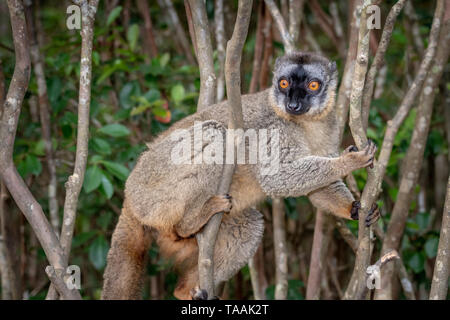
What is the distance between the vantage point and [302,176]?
512 centimetres

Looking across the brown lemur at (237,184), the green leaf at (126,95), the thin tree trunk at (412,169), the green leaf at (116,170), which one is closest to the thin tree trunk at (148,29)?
the green leaf at (126,95)

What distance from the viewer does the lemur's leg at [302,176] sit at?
16.5 feet

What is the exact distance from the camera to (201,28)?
5395 millimetres

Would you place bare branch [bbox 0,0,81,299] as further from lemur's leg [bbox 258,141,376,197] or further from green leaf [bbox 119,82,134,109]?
green leaf [bbox 119,82,134,109]

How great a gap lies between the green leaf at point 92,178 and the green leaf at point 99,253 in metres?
1.01

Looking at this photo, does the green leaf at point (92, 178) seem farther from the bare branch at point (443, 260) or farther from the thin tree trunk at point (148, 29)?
the bare branch at point (443, 260)

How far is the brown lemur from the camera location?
504 centimetres

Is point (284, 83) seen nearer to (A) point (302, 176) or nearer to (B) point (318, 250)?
(A) point (302, 176)

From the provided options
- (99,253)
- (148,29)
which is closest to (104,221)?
(99,253)

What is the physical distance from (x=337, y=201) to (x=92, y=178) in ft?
8.18

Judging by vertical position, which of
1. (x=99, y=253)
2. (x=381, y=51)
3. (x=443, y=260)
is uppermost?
(x=381, y=51)

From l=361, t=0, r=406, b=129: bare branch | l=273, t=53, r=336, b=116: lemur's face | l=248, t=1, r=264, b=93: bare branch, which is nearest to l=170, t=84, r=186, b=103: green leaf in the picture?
l=248, t=1, r=264, b=93: bare branch
